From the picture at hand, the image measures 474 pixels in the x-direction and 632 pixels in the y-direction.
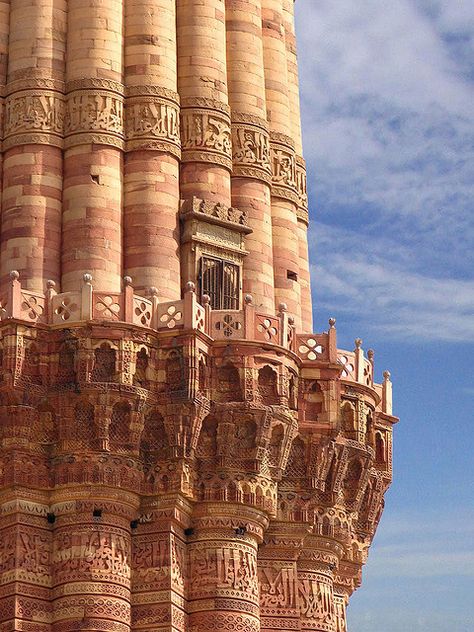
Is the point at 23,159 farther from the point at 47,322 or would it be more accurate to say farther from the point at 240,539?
the point at 240,539

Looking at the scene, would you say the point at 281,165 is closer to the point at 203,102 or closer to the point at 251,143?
the point at 251,143

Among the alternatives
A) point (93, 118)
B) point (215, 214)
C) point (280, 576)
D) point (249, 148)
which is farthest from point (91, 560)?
point (249, 148)

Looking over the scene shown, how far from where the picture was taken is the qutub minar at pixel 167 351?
128ft

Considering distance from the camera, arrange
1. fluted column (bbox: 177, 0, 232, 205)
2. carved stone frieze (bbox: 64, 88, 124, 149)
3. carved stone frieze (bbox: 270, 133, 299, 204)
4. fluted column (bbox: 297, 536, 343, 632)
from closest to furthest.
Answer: fluted column (bbox: 297, 536, 343, 632)
carved stone frieze (bbox: 64, 88, 124, 149)
fluted column (bbox: 177, 0, 232, 205)
carved stone frieze (bbox: 270, 133, 299, 204)

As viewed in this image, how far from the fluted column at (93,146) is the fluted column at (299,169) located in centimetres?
449

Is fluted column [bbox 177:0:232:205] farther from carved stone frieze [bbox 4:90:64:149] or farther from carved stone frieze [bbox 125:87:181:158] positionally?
carved stone frieze [bbox 4:90:64:149]

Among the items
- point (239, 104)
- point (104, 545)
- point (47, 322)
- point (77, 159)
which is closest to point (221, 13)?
point (239, 104)

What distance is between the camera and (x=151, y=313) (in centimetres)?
3975

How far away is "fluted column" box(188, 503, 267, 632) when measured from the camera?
39.1 metres

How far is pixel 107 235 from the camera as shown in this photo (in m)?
40.9

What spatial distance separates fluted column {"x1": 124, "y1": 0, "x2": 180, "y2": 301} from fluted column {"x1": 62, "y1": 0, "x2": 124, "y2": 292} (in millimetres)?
215

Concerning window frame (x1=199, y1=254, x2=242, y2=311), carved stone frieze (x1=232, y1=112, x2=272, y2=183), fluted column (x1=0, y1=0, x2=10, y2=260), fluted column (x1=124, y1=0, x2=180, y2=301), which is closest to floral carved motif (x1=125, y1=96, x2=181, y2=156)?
fluted column (x1=124, y1=0, x2=180, y2=301)

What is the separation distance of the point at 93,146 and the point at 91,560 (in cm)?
751

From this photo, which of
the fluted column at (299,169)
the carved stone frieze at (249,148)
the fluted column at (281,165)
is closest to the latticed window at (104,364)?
the fluted column at (281,165)
